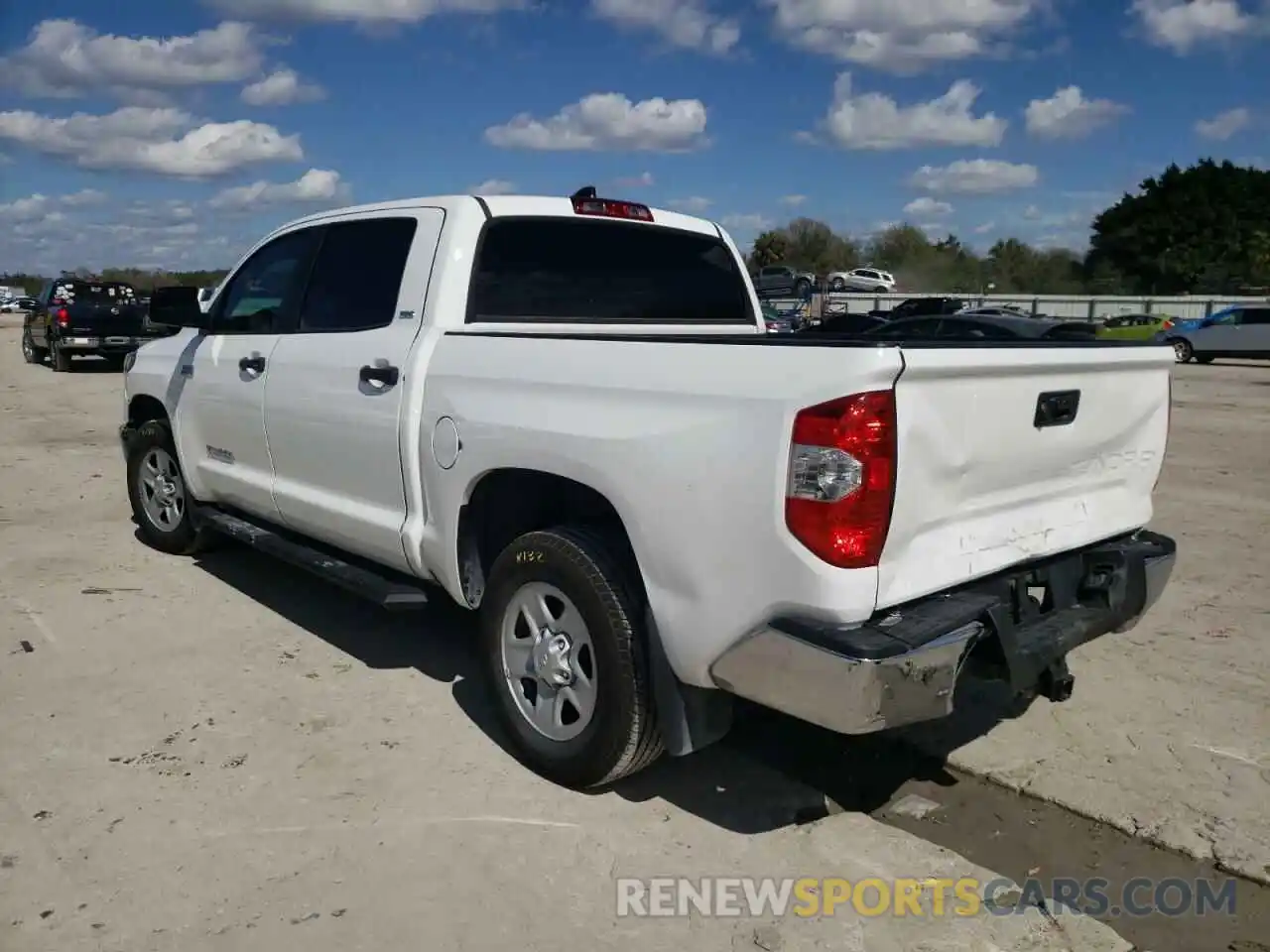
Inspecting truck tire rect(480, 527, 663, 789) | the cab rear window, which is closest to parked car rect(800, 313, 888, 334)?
truck tire rect(480, 527, 663, 789)

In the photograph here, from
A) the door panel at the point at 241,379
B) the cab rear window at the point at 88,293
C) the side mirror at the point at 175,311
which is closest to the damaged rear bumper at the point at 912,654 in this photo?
the door panel at the point at 241,379

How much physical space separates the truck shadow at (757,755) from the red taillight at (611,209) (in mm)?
2089

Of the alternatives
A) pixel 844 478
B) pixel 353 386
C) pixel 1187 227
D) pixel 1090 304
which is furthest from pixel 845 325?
pixel 1187 227

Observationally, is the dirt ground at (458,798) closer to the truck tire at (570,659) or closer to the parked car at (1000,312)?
the truck tire at (570,659)

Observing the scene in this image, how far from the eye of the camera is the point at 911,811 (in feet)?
11.7

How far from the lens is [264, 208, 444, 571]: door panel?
417cm

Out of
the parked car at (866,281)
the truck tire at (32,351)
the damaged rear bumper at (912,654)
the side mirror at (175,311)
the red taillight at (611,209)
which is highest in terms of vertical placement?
the parked car at (866,281)

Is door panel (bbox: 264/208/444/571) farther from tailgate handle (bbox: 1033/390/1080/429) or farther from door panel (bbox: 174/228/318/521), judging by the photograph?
tailgate handle (bbox: 1033/390/1080/429)

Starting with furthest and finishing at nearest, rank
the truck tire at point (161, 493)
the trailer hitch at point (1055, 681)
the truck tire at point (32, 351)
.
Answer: the truck tire at point (32, 351) → the truck tire at point (161, 493) → the trailer hitch at point (1055, 681)

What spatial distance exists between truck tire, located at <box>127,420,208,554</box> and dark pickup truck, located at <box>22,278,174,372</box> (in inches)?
602

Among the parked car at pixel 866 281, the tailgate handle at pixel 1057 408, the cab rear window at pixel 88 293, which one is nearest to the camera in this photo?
the tailgate handle at pixel 1057 408

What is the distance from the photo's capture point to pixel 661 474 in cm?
305

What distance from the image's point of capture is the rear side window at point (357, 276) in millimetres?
4352

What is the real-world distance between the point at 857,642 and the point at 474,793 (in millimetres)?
1575
